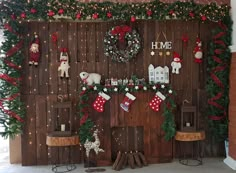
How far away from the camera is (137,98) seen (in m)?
4.47

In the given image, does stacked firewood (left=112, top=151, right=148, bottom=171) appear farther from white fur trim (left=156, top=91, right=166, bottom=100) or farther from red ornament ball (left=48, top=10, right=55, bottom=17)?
red ornament ball (left=48, top=10, right=55, bottom=17)

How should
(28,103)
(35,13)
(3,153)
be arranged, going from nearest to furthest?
(35,13), (28,103), (3,153)

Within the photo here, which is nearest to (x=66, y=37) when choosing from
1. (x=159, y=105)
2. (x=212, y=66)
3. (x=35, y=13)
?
(x=35, y=13)

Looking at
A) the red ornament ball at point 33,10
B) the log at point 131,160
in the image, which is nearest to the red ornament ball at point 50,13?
the red ornament ball at point 33,10

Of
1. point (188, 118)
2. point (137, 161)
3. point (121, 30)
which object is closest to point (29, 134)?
point (137, 161)

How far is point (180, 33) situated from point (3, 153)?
381 centimetres

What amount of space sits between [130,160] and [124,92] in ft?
3.50

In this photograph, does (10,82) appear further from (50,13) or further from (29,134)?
(50,13)

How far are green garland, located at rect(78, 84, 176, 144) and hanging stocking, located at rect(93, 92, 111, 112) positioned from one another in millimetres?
67

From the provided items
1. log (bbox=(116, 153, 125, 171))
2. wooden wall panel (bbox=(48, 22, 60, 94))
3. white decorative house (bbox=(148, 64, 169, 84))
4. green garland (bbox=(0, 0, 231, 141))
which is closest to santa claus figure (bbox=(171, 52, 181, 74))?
white decorative house (bbox=(148, 64, 169, 84))

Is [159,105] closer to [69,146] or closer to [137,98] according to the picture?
[137,98]

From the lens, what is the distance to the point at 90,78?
4.43 meters

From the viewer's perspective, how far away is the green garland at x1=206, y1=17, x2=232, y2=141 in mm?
4477

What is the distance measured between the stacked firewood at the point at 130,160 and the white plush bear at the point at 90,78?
47.7 inches
